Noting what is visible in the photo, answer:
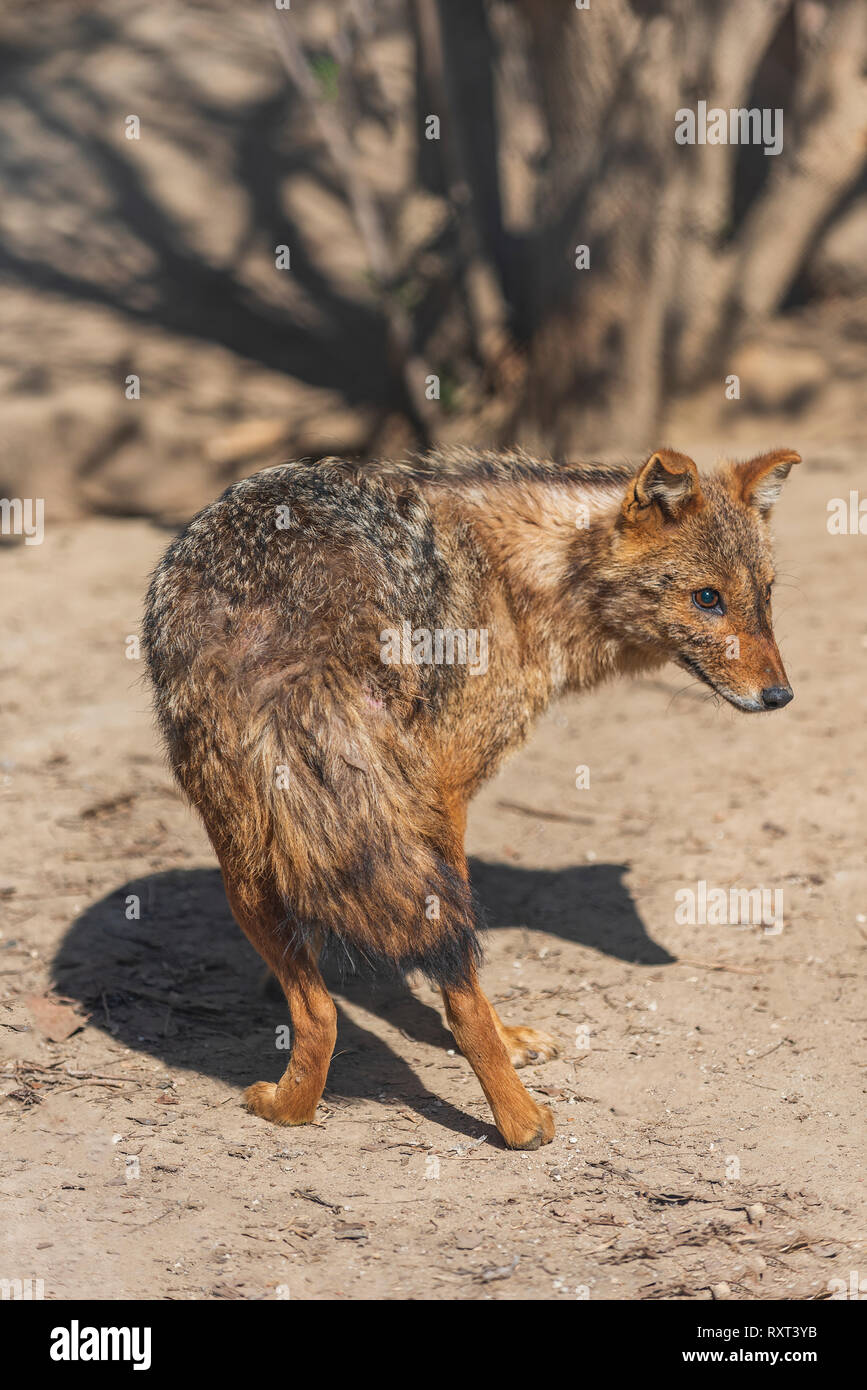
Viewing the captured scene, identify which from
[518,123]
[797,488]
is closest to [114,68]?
[518,123]

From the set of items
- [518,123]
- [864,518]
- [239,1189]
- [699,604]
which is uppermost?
[518,123]

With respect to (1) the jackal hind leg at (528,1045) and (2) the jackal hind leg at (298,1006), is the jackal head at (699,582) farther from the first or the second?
(2) the jackal hind leg at (298,1006)

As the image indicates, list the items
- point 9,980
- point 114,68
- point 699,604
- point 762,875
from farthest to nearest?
point 114,68, point 762,875, point 9,980, point 699,604

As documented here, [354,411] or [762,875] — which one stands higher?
[354,411]

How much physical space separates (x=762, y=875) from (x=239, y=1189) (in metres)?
3.31

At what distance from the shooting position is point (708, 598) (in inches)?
216

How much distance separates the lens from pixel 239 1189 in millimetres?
4734

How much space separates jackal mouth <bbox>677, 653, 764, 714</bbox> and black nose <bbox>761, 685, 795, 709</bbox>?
0.03 metres

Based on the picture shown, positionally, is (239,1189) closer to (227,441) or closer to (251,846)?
(251,846)

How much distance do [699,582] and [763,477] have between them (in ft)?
2.06

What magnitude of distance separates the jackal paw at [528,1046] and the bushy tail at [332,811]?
3.34ft

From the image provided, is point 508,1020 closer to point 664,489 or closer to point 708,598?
point 708,598

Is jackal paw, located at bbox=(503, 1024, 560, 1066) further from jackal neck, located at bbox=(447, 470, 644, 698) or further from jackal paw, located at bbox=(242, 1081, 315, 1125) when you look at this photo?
jackal neck, located at bbox=(447, 470, 644, 698)

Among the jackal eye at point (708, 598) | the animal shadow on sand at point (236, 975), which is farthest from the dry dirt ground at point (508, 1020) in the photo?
the jackal eye at point (708, 598)
